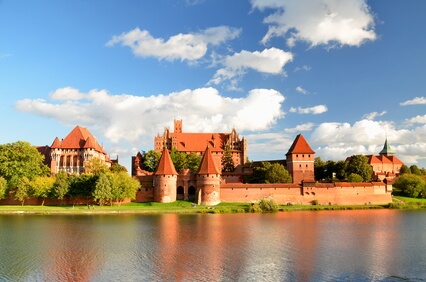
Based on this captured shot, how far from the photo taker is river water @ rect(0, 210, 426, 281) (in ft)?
56.5

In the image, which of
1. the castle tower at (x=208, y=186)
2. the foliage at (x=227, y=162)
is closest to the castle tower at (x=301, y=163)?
the foliage at (x=227, y=162)

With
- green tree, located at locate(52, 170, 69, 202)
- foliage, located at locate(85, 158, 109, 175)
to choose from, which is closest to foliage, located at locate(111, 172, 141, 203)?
foliage, located at locate(85, 158, 109, 175)

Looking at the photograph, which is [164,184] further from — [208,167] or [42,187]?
[42,187]

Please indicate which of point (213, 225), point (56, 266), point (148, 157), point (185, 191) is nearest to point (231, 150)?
point (148, 157)

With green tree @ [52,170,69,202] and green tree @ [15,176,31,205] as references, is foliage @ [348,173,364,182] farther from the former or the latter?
green tree @ [15,176,31,205]

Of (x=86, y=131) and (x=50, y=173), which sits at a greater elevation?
(x=86, y=131)

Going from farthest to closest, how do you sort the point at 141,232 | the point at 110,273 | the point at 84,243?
the point at 141,232, the point at 84,243, the point at 110,273

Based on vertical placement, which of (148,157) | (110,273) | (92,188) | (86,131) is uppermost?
(86,131)

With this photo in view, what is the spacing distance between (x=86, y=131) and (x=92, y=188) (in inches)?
717

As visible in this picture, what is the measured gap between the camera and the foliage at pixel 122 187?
47094 millimetres

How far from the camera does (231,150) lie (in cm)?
7156

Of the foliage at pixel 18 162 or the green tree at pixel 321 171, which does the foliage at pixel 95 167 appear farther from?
the green tree at pixel 321 171

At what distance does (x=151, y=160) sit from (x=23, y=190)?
19.4m

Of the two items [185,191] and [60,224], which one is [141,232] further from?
[185,191]
